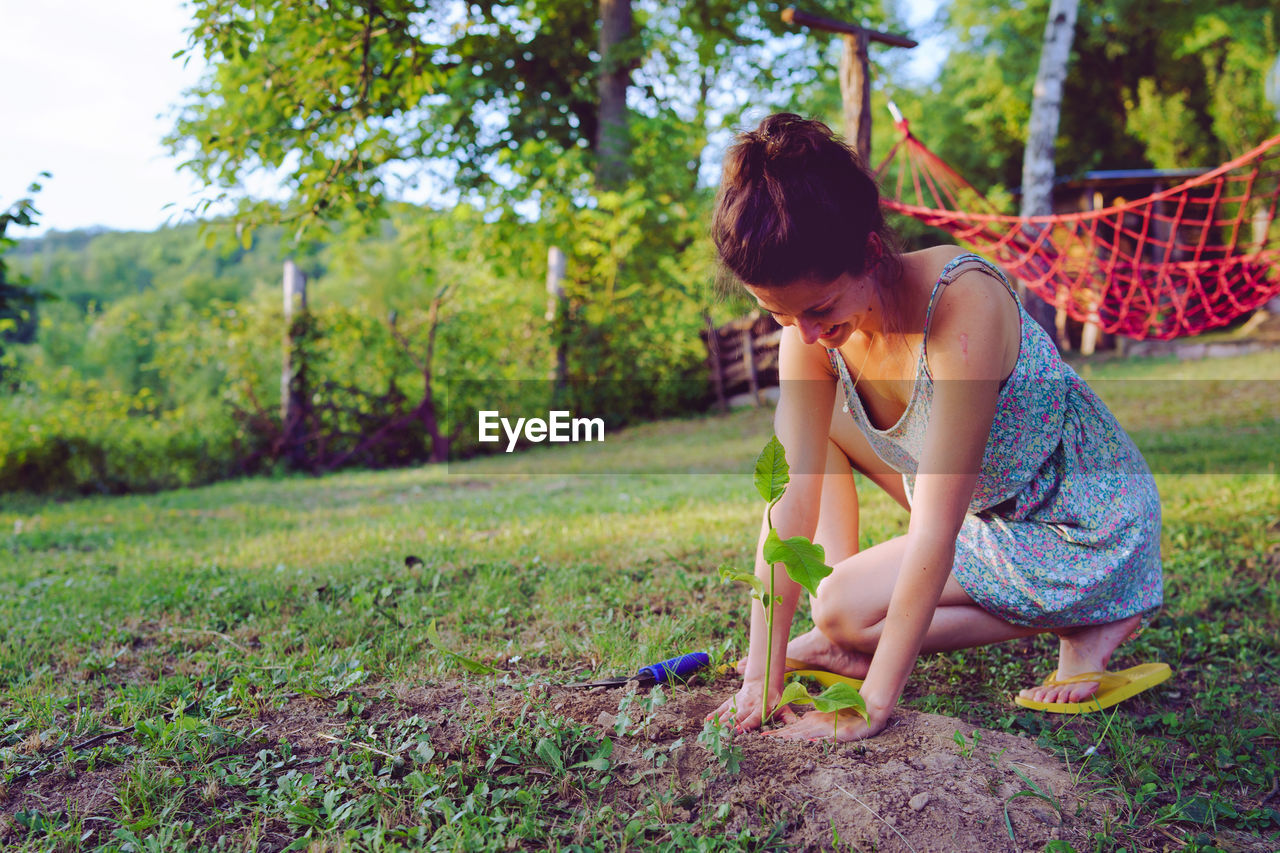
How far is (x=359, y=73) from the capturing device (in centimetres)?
321

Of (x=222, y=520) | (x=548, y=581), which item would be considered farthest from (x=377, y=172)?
(x=222, y=520)

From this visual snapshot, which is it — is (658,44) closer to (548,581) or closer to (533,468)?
(533,468)

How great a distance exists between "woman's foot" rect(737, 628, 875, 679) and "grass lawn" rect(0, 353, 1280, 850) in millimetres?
145

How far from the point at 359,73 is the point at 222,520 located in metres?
2.83

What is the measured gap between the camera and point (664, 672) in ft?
6.05

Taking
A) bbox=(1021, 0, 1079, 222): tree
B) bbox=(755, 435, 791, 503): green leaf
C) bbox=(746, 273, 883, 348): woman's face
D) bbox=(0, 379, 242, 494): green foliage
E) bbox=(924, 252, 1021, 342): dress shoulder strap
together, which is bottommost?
bbox=(0, 379, 242, 494): green foliage

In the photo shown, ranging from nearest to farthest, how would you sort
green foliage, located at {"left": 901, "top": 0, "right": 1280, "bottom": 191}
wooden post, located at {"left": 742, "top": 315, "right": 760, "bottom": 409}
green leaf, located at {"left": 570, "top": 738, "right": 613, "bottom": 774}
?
green leaf, located at {"left": 570, "top": 738, "right": 613, "bottom": 774}
wooden post, located at {"left": 742, "top": 315, "right": 760, "bottom": 409}
green foliage, located at {"left": 901, "top": 0, "right": 1280, "bottom": 191}

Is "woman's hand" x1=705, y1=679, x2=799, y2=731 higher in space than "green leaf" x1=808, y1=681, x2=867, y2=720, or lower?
lower

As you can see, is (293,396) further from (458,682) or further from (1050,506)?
(1050,506)

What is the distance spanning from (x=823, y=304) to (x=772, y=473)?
1.08 ft

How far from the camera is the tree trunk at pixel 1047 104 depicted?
23.4 feet

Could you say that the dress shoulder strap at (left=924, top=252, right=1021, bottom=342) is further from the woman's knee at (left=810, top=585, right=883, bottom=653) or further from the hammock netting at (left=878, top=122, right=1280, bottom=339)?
the hammock netting at (left=878, top=122, right=1280, bottom=339)

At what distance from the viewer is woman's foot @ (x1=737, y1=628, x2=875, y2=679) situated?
194cm

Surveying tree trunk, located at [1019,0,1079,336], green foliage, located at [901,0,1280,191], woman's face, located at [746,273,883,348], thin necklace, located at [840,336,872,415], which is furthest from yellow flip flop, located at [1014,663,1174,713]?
green foliage, located at [901,0,1280,191]
